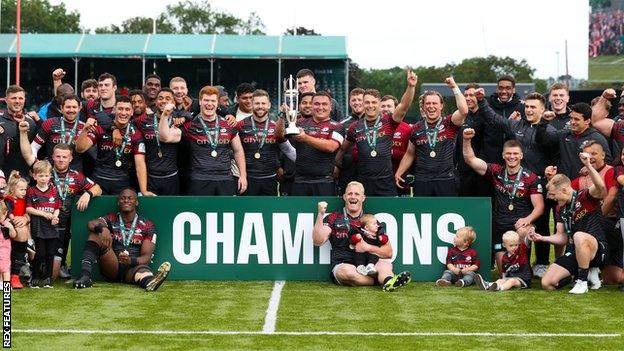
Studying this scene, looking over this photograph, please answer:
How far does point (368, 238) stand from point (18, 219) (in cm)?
332

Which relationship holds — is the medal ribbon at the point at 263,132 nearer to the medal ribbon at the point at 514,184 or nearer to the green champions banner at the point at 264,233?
the green champions banner at the point at 264,233

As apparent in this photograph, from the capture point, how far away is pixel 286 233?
11.6m

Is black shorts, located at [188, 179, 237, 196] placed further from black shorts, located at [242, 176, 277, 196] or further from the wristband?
the wristband

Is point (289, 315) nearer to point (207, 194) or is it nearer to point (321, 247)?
point (321, 247)

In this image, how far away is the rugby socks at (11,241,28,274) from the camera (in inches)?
435

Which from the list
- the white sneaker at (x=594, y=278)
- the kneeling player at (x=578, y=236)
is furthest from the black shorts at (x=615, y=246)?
the white sneaker at (x=594, y=278)

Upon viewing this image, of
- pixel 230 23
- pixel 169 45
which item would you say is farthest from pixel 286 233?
pixel 230 23

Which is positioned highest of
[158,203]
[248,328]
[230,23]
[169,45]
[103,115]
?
[230,23]

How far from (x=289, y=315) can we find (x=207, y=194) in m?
3.05

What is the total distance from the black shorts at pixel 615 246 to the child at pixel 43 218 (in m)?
5.36

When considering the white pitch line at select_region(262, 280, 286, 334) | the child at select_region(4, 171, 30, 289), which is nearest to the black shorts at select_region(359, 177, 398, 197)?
the white pitch line at select_region(262, 280, 286, 334)

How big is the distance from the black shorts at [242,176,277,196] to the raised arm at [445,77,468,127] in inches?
81.7

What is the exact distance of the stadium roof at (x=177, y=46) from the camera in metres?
41.8

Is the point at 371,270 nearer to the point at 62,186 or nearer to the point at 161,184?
the point at 161,184
